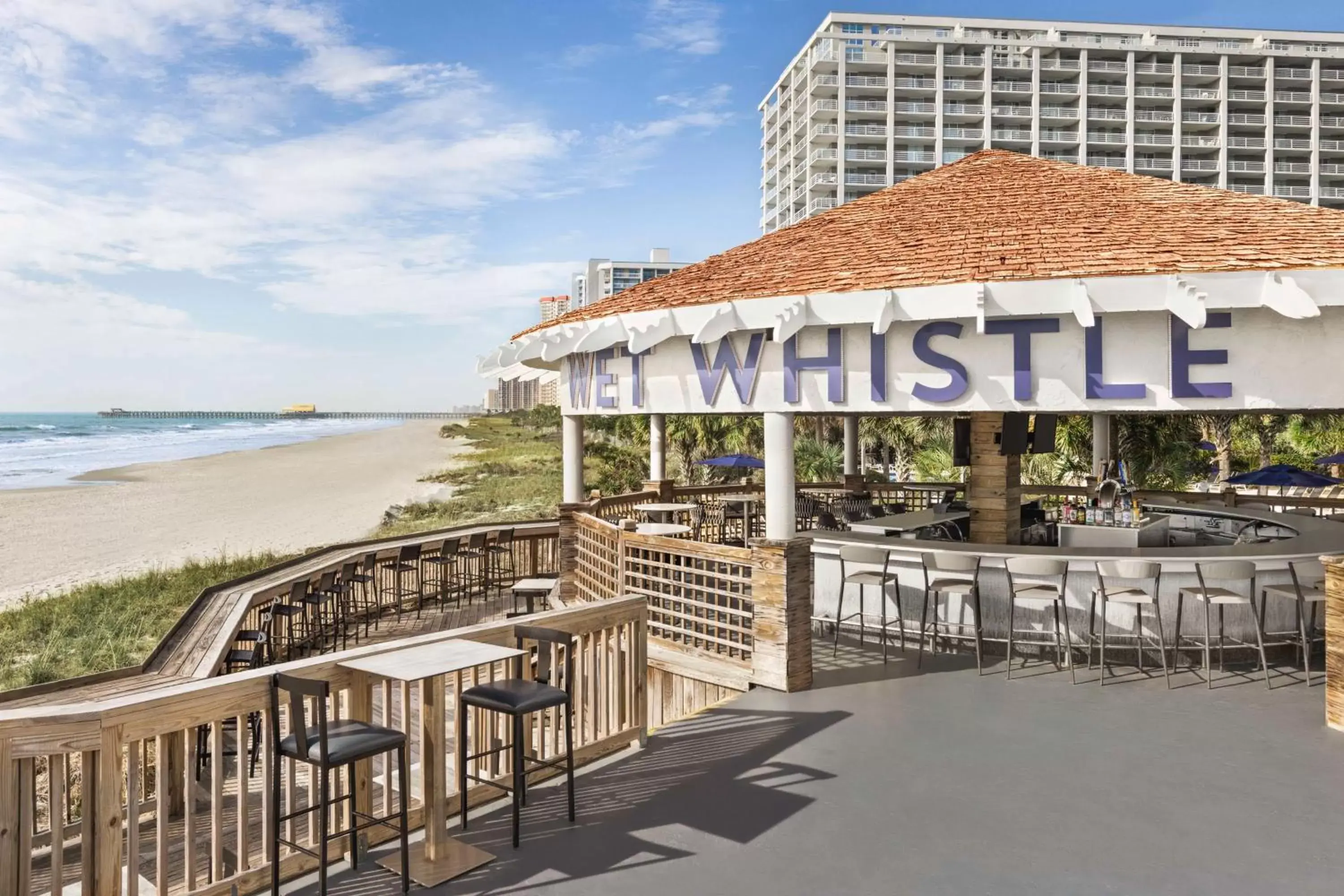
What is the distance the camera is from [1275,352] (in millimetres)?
7137

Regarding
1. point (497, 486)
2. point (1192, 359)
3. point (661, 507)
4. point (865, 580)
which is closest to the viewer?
point (1192, 359)

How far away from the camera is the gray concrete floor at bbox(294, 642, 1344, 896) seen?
4422 mm

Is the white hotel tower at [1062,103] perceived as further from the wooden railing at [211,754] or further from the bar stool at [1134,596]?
the wooden railing at [211,754]

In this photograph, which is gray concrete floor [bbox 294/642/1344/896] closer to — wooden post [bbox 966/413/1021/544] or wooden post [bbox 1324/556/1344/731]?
wooden post [bbox 1324/556/1344/731]

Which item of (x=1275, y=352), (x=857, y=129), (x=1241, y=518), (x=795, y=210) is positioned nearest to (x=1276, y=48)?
(x=857, y=129)

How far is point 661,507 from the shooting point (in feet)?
45.5

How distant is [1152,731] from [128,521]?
4124 cm

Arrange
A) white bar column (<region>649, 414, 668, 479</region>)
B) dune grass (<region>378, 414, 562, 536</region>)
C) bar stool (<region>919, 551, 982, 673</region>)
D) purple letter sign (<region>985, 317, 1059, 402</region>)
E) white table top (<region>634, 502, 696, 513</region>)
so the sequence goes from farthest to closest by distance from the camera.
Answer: dune grass (<region>378, 414, 562, 536</region>) → white bar column (<region>649, 414, 668, 479</region>) → white table top (<region>634, 502, 696, 513</region>) → bar stool (<region>919, 551, 982, 673</region>) → purple letter sign (<region>985, 317, 1059, 402</region>)

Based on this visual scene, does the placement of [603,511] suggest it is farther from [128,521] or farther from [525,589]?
[128,521]

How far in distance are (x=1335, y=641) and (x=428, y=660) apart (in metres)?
6.49

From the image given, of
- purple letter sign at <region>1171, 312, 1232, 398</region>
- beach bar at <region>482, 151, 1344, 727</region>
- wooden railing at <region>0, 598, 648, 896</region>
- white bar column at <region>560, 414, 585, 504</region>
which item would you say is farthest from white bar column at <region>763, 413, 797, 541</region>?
white bar column at <region>560, 414, 585, 504</region>

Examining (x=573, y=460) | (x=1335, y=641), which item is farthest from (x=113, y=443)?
(x=1335, y=641)

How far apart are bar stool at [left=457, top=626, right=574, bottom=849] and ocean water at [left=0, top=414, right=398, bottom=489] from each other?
193 feet

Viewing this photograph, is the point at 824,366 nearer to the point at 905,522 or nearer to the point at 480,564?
the point at 905,522
